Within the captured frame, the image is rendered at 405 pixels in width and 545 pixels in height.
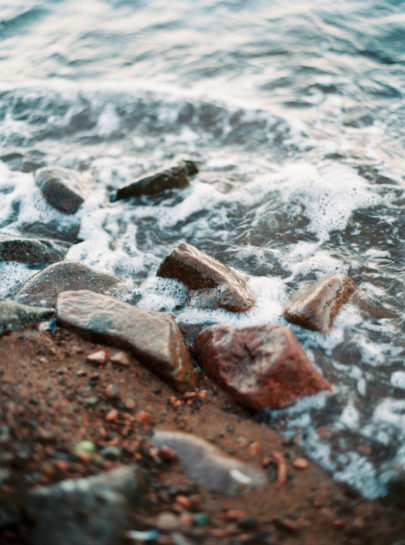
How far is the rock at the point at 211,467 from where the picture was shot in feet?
5.56

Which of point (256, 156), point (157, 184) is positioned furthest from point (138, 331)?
point (256, 156)

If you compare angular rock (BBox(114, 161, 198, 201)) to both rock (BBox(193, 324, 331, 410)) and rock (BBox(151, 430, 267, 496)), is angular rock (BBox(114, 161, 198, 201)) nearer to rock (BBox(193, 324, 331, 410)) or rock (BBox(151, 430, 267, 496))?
rock (BBox(193, 324, 331, 410))

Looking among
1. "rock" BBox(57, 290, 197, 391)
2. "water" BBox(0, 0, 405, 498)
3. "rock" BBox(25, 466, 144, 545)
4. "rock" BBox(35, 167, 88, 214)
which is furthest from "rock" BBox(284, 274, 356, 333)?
"rock" BBox(35, 167, 88, 214)

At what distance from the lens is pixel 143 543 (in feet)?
4.44

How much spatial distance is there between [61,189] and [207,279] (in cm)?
201

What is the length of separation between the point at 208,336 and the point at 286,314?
562mm

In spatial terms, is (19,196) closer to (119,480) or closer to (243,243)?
(243,243)

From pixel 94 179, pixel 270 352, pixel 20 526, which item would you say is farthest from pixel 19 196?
pixel 20 526

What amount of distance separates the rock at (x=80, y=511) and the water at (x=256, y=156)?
0.93 metres

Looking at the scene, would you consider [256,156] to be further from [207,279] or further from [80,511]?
[80,511]

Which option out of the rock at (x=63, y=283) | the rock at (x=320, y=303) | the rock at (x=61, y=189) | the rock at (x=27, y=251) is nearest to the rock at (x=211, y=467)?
the rock at (x=320, y=303)

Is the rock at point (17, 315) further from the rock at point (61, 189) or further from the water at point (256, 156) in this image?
the rock at point (61, 189)

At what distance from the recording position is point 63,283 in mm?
2910

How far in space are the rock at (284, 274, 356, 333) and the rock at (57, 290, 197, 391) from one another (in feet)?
2.45
